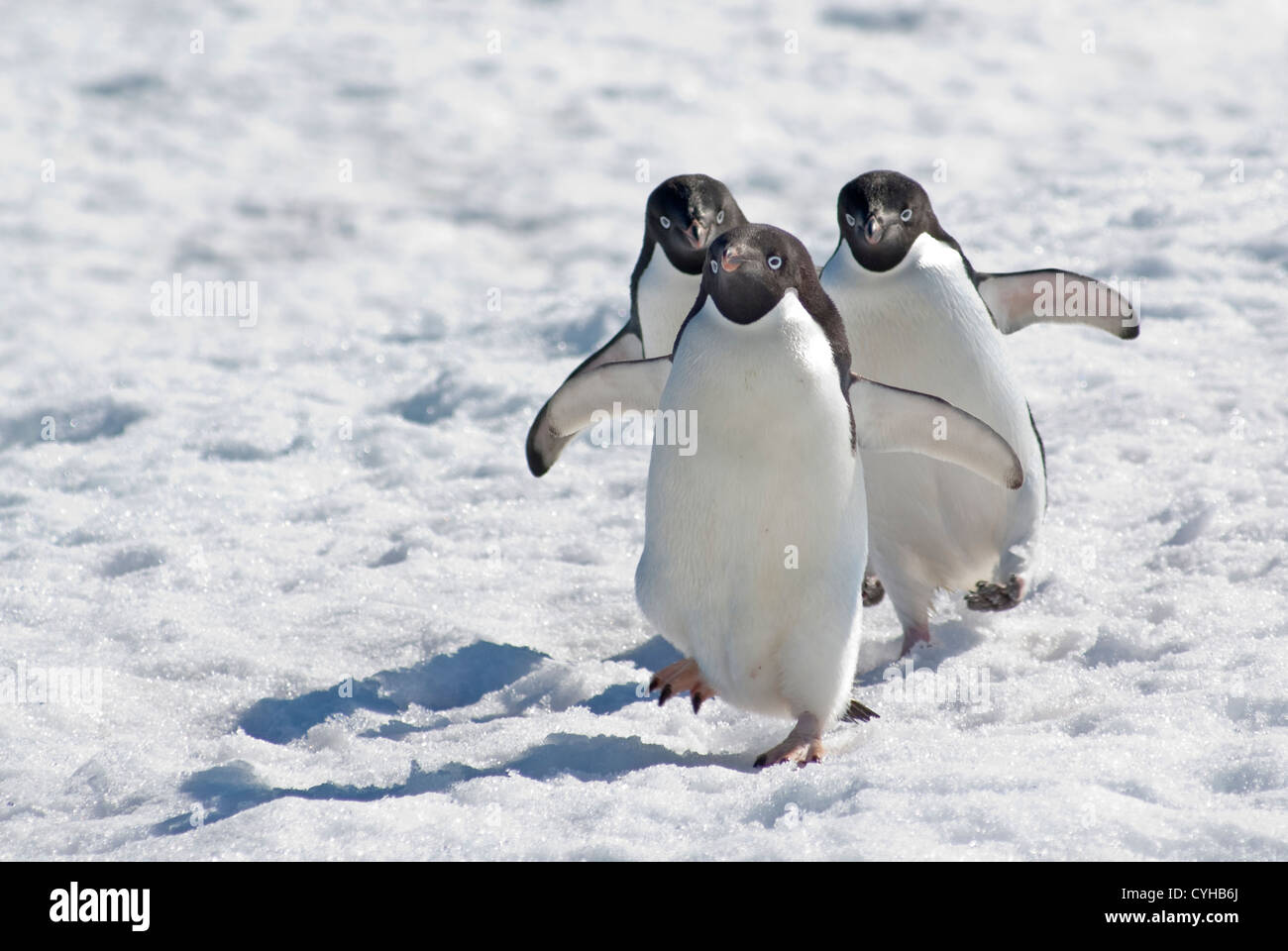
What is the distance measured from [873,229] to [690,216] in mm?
459

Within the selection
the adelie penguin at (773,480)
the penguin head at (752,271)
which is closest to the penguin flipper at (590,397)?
the adelie penguin at (773,480)

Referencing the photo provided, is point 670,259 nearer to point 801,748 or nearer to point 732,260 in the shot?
point 732,260

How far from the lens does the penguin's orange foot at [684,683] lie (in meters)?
3.07

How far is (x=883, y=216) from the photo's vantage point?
11.1 feet

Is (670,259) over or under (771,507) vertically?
over

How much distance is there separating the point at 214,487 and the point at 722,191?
6.53ft

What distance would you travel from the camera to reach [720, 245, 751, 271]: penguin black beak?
2.78 m

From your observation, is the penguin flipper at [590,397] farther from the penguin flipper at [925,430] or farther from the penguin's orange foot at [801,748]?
the penguin's orange foot at [801,748]

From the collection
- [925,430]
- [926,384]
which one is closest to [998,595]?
[926,384]

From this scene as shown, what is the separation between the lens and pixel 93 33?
9.80 meters

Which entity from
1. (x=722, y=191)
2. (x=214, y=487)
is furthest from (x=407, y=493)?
(x=722, y=191)

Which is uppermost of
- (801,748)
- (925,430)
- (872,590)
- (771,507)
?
(925,430)

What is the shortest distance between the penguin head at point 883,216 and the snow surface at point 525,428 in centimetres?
90

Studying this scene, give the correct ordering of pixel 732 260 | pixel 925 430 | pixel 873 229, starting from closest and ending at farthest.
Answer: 1. pixel 732 260
2. pixel 925 430
3. pixel 873 229
